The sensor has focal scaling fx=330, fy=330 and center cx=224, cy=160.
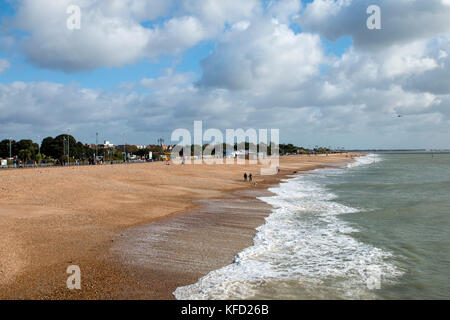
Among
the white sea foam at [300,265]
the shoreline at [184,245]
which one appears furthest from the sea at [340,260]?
the shoreline at [184,245]

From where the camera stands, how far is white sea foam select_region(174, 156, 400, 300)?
26.7ft

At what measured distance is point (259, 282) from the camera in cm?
859

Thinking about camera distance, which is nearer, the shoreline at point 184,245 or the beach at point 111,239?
the beach at point 111,239

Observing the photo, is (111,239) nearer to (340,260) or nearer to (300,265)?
(300,265)

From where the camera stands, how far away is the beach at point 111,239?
791 cm

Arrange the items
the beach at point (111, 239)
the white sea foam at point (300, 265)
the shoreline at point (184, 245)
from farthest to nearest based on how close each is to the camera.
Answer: the shoreline at point (184, 245) → the white sea foam at point (300, 265) → the beach at point (111, 239)

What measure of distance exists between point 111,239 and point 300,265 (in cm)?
656

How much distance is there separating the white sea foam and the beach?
22.1 inches

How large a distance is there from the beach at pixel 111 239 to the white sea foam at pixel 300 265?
561 mm

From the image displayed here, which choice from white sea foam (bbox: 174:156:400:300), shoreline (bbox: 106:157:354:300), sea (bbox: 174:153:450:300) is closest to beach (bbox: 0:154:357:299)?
shoreline (bbox: 106:157:354:300)

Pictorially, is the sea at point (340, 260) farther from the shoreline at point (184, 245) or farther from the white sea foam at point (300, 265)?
the shoreline at point (184, 245)
